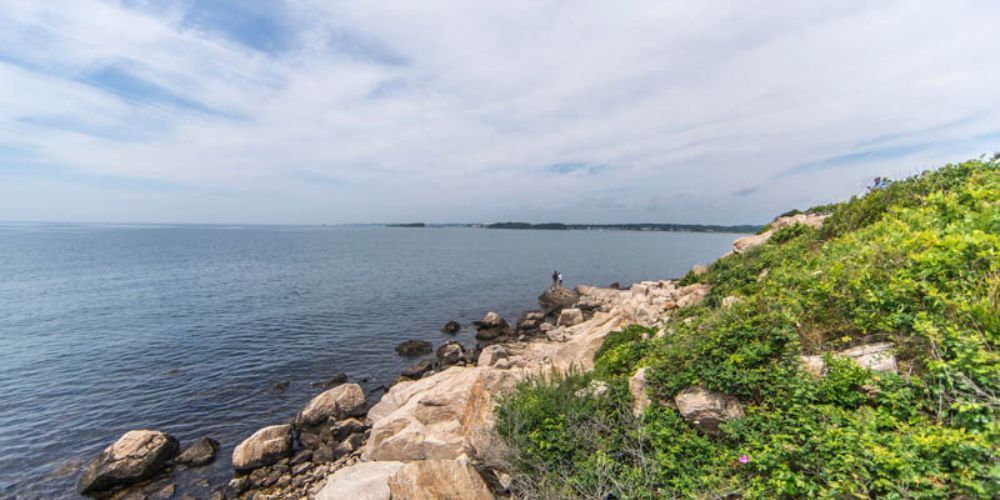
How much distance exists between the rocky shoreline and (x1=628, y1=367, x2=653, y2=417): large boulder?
0.03 metres

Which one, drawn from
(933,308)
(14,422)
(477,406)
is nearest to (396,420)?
(477,406)

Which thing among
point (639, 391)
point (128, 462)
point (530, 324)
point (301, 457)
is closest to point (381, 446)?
point (301, 457)

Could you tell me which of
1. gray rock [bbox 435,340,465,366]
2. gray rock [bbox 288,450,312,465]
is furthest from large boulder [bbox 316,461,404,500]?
gray rock [bbox 435,340,465,366]

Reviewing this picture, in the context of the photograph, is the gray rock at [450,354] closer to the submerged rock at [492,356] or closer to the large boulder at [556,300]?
the submerged rock at [492,356]

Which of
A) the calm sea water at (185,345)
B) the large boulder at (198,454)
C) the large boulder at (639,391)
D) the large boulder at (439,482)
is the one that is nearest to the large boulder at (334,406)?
the calm sea water at (185,345)

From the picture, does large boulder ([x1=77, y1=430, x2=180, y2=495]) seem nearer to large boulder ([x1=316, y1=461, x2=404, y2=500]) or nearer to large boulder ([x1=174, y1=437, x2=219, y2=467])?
large boulder ([x1=174, y1=437, x2=219, y2=467])

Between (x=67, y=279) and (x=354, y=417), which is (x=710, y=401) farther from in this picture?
(x=67, y=279)

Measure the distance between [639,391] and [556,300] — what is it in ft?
98.2

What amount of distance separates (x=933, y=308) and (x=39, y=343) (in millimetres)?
40705

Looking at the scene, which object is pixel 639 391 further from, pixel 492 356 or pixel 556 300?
pixel 556 300

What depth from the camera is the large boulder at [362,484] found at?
827 centimetres

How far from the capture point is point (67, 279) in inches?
1764

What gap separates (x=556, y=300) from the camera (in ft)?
124

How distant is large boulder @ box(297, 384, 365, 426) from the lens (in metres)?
14.7
